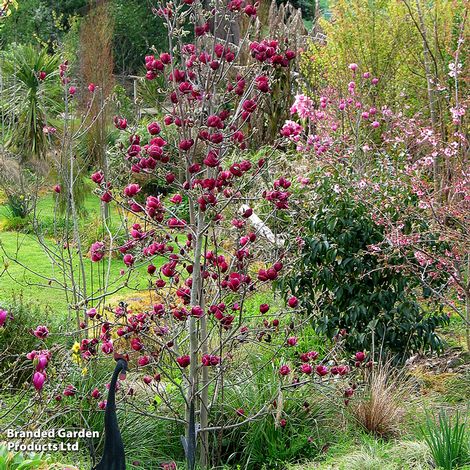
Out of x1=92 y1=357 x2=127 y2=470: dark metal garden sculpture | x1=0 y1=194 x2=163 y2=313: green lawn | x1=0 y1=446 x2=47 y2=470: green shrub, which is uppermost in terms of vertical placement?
x1=92 y1=357 x2=127 y2=470: dark metal garden sculpture

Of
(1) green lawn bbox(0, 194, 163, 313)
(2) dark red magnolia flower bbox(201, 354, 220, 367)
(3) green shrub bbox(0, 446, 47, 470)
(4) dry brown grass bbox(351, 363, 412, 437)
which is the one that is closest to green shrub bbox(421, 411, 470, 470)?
(4) dry brown grass bbox(351, 363, 412, 437)

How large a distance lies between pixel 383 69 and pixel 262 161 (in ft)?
24.6

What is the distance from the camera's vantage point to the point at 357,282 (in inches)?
211

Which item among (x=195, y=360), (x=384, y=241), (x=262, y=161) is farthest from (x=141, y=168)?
(x=384, y=241)

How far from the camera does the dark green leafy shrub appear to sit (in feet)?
17.2

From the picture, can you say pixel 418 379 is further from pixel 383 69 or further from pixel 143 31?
pixel 143 31

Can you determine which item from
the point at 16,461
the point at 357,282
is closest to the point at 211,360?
the point at 16,461

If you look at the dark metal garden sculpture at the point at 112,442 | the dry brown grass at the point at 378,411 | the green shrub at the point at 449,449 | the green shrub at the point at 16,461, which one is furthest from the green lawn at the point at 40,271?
the dark metal garden sculpture at the point at 112,442

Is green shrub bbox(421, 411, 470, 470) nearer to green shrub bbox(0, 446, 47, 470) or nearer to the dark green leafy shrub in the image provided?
the dark green leafy shrub

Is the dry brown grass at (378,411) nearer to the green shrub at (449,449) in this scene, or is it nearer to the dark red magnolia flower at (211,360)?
the green shrub at (449,449)

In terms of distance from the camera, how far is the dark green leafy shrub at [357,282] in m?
5.23

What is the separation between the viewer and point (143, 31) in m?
26.2

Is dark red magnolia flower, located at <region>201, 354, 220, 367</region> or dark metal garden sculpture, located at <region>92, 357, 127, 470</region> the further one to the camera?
dark red magnolia flower, located at <region>201, 354, 220, 367</region>

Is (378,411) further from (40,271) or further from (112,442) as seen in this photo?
(40,271)
